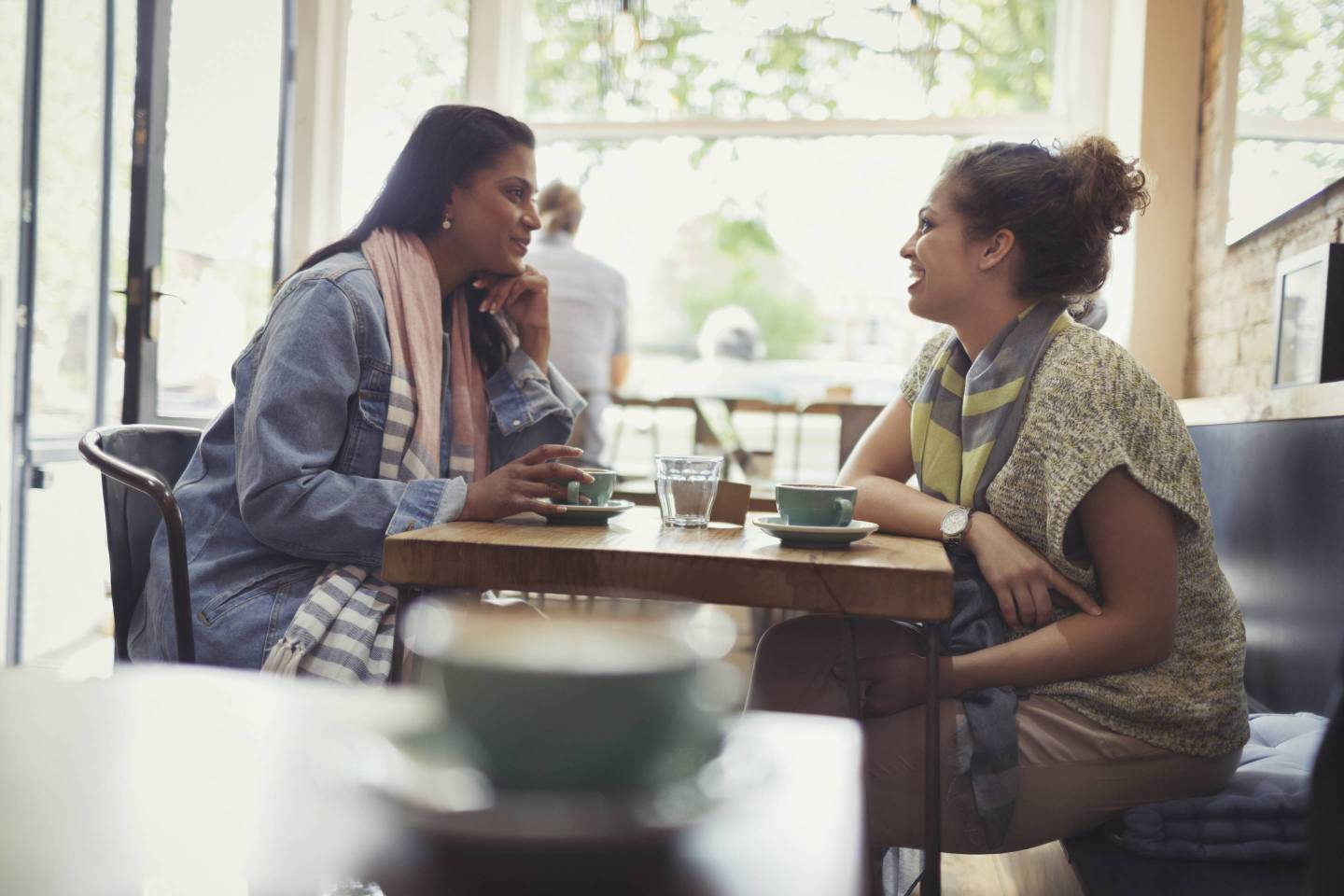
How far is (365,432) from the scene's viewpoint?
1581mm

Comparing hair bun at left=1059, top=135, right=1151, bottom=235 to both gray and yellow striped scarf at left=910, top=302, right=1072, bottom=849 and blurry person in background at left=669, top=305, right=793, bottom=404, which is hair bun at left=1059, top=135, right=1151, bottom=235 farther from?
blurry person in background at left=669, top=305, right=793, bottom=404

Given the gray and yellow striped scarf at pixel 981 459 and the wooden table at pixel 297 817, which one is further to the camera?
the gray and yellow striped scarf at pixel 981 459

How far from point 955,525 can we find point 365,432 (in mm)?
851

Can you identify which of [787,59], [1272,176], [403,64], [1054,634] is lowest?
[1054,634]

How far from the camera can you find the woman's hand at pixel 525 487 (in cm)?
138

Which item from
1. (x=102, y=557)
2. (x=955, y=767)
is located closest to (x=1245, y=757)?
(x=955, y=767)

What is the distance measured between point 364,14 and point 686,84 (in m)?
1.52

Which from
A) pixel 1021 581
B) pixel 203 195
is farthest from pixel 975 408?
pixel 203 195

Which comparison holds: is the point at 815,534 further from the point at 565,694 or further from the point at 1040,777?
the point at 565,694

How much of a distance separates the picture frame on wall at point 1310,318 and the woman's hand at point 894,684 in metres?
1.07

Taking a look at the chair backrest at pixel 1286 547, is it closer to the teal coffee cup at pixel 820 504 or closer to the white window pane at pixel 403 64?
the teal coffee cup at pixel 820 504

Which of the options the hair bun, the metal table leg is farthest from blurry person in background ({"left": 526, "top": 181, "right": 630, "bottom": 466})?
the metal table leg

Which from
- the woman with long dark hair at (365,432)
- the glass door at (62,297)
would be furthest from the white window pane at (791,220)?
the woman with long dark hair at (365,432)

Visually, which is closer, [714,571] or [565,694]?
[565,694]
